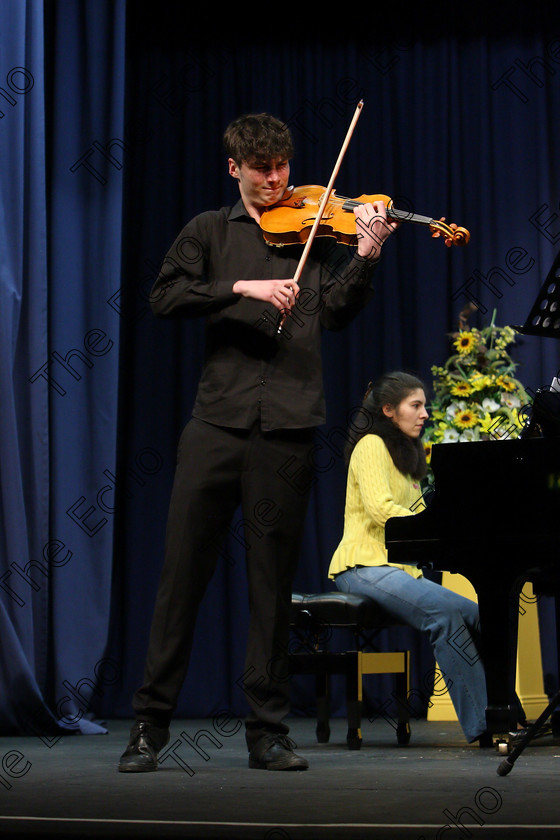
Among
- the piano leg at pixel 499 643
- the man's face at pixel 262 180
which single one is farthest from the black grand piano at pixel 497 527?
the man's face at pixel 262 180

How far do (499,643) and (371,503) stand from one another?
83 centimetres

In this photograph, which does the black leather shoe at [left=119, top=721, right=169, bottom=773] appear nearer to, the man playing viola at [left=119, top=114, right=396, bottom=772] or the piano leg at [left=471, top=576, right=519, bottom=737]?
the man playing viola at [left=119, top=114, right=396, bottom=772]

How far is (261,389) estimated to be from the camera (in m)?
2.52

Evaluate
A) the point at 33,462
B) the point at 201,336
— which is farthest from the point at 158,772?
the point at 201,336

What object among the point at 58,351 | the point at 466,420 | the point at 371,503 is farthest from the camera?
the point at 466,420

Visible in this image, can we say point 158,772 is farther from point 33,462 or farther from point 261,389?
point 33,462

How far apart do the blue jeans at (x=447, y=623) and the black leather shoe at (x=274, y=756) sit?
829mm

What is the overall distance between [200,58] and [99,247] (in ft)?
4.01

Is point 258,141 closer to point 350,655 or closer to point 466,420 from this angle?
point 350,655

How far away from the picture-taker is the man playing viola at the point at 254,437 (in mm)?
2461

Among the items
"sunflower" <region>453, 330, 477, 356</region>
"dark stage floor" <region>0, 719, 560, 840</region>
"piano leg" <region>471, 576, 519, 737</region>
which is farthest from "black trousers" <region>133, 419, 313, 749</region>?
"sunflower" <region>453, 330, 477, 356</region>

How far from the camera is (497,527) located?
2.71 metres

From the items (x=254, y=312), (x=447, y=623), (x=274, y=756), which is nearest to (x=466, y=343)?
(x=447, y=623)

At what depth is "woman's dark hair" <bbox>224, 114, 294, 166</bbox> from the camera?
2.54 meters
